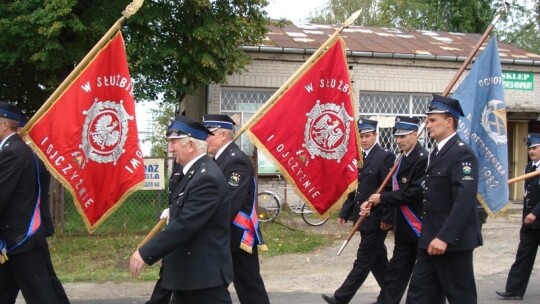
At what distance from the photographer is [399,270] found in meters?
6.76

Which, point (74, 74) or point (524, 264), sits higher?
point (74, 74)

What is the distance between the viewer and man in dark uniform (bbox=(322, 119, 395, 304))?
7199 millimetres

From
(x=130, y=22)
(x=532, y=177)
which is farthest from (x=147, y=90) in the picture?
(x=532, y=177)

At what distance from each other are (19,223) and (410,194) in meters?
3.56

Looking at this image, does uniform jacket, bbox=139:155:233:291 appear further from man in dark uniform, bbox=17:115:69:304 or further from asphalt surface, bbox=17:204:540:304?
asphalt surface, bbox=17:204:540:304

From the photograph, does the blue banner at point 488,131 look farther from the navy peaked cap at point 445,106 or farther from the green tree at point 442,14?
the green tree at point 442,14

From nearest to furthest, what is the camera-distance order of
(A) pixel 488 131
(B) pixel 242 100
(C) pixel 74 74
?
(C) pixel 74 74
(A) pixel 488 131
(B) pixel 242 100

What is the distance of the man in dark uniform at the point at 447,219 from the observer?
5418mm

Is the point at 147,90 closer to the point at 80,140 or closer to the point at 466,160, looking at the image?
the point at 80,140

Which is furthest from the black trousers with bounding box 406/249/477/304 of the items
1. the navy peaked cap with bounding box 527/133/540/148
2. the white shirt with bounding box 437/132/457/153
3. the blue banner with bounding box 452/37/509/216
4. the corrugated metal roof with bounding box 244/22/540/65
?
the corrugated metal roof with bounding box 244/22/540/65

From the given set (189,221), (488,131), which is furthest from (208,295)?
(488,131)

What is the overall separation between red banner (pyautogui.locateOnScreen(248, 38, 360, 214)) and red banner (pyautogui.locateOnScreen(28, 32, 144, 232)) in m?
1.27

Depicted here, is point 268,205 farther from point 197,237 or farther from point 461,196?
point 197,237

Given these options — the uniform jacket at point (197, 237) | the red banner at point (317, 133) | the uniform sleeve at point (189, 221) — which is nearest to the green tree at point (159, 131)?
the red banner at point (317, 133)
